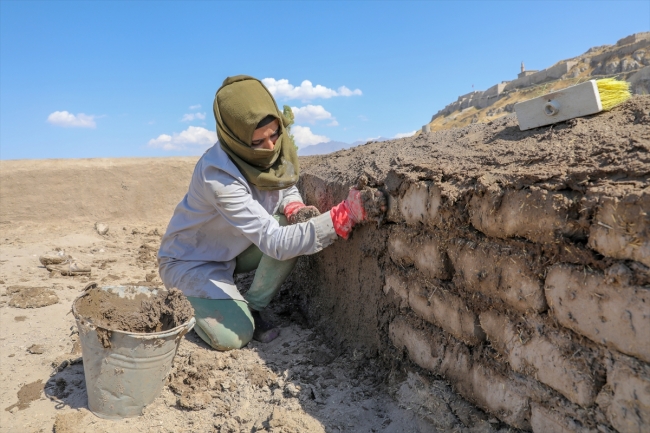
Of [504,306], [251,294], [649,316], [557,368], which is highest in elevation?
[649,316]

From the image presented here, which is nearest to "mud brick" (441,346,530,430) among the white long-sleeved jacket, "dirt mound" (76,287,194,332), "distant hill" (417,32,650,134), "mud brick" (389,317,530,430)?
"mud brick" (389,317,530,430)

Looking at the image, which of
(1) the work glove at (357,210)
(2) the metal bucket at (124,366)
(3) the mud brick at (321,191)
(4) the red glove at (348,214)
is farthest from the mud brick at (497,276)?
(2) the metal bucket at (124,366)

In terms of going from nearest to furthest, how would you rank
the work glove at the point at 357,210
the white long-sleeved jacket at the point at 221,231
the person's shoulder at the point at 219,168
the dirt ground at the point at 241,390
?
1. the dirt ground at the point at 241,390
2. the work glove at the point at 357,210
3. the white long-sleeved jacket at the point at 221,231
4. the person's shoulder at the point at 219,168

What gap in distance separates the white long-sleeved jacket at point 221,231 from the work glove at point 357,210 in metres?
0.05

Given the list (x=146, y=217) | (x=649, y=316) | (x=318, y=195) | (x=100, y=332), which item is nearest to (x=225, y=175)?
(x=318, y=195)

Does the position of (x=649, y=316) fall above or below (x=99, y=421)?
above

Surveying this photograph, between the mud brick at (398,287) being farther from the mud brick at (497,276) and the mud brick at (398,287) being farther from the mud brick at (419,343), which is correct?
the mud brick at (497,276)

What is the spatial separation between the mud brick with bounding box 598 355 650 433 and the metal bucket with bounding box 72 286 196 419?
68.8 inches

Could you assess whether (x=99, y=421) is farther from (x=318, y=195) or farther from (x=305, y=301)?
(x=318, y=195)

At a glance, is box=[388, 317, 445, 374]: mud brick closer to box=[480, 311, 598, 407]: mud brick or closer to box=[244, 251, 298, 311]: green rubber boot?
box=[480, 311, 598, 407]: mud brick

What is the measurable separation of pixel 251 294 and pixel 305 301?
1.52ft

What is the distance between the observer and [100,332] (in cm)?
210

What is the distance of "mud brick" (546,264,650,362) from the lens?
48.6 inches

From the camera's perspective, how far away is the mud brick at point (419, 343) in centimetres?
207
